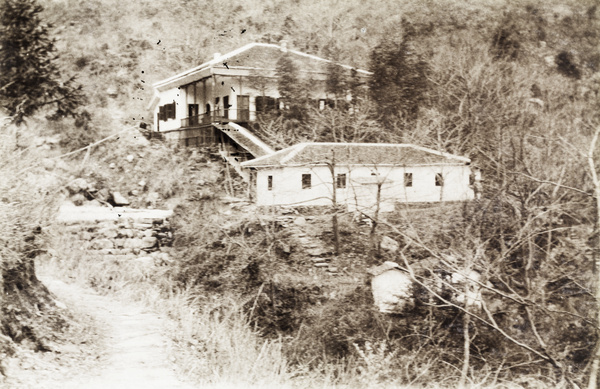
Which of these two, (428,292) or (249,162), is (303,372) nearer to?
(428,292)

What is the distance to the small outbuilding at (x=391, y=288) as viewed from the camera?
2.71 m

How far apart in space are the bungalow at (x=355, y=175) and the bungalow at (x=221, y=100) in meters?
0.15

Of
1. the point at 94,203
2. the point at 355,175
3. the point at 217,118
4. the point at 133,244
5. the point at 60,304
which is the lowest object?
the point at 60,304

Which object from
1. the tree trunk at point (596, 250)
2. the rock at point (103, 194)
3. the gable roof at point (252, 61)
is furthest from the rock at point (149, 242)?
the tree trunk at point (596, 250)

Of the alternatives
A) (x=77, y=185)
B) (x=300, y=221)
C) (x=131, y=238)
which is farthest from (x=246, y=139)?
(x=77, y=185)

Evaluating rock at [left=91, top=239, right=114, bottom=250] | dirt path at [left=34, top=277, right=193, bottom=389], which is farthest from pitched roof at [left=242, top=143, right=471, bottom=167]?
dirt path at [left=34, top=277, right=193, bottom=389]

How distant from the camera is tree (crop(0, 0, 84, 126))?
2709 millimetres

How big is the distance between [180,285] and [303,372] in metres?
0.72

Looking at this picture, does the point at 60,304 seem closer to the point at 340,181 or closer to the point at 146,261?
the point at 146,261

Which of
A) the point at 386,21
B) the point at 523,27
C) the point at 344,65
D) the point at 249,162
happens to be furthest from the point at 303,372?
the point at 523,27

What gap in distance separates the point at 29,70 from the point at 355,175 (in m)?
1.70

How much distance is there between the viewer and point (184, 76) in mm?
Answer: 2695

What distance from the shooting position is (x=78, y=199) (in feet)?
8.82

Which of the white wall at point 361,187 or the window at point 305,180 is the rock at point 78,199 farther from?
the window at point 305,180
